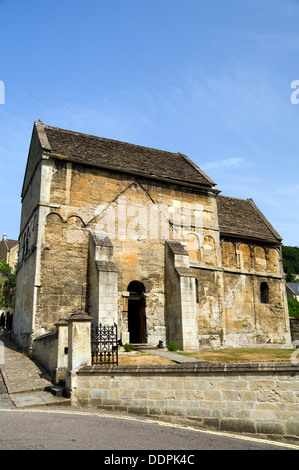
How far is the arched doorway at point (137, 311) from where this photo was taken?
1802 centimetres

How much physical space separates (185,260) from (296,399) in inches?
446

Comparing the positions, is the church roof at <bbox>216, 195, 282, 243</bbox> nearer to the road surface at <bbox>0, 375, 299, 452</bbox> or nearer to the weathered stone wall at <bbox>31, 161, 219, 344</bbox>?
the weathered stone wall at <bbox>31, 161, 219, 344</bbox>

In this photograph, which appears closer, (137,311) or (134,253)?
(134,253)

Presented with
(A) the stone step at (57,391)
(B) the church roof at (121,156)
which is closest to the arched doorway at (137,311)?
(B) the church roof at (121,156)

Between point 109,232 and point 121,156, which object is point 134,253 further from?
point 121,156

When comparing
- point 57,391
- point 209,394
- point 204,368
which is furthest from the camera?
point 57,391

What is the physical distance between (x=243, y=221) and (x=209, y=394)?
60.9ft

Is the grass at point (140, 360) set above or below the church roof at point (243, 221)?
below

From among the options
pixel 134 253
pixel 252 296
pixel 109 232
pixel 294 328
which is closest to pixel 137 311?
pixel 134 253

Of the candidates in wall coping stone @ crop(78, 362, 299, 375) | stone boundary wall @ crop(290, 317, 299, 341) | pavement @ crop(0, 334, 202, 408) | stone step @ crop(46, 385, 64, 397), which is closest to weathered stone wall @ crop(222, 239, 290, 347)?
stone boundary wall @ crop(290, 317, 299, 341)

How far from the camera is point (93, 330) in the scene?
1143 centimetres

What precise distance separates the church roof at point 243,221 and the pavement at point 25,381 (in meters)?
12.9

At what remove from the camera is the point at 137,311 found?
762 inches

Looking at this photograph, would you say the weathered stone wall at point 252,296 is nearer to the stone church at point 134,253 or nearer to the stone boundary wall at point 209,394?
the stone church at point 134,253
